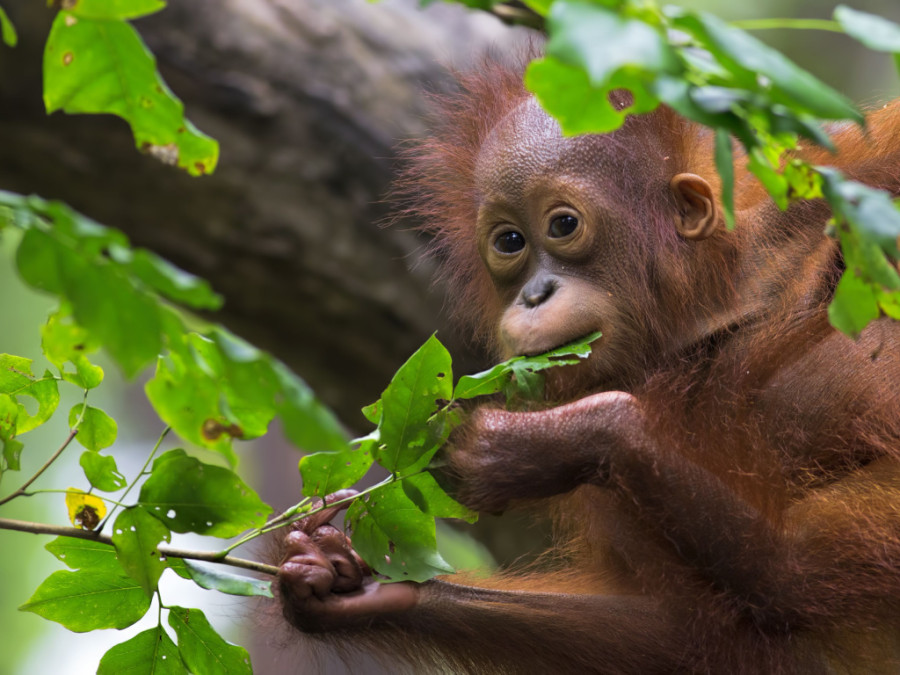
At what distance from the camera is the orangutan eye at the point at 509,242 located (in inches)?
90.2

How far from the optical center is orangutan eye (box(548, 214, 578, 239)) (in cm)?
219

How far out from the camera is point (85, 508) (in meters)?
1.51

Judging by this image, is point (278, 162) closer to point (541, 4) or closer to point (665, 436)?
point (665, 436)

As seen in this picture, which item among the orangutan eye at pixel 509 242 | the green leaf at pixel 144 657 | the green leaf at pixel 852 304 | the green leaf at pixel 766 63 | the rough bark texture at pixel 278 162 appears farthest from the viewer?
the rough bark texture at pixel 278 162

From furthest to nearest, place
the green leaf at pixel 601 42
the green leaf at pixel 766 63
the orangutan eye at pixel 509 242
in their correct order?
1. the orangutan eye at pixel 509 242
2. the green leaf at pixel 766 63
3. the green leaf at pixel 601 42

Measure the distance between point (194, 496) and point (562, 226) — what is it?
1.06m

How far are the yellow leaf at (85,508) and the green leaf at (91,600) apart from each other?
10 cm

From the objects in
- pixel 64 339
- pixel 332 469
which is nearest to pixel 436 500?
pixel 332 469

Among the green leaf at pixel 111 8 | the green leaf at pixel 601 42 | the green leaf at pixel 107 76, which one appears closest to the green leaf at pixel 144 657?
the green leaf at pixel 107 76

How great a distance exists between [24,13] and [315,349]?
5.47 feet

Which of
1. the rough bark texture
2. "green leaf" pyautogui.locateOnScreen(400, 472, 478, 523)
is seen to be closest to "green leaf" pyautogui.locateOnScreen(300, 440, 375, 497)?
"green leaf" pyautogui.locateOnScreen(400, 472, 478, 523)

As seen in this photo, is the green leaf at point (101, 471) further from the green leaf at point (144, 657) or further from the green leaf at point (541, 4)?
the green leaf at point (541, 4)

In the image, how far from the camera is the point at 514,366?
5.75 feet

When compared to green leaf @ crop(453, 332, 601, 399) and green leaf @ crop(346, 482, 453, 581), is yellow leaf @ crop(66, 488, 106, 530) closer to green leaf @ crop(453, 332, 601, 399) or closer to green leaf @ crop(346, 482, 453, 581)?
green leaf @ crop(346, 482, 453, 581)
